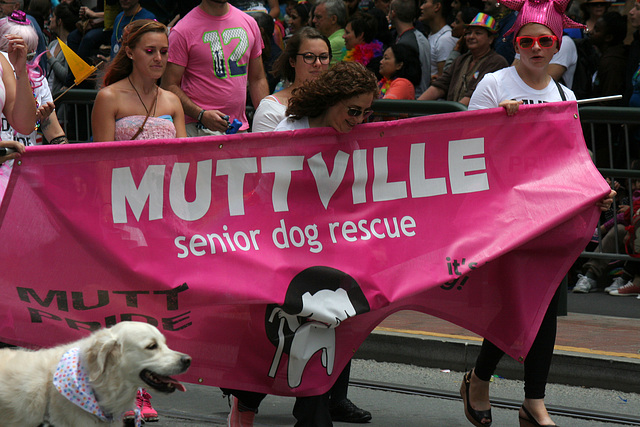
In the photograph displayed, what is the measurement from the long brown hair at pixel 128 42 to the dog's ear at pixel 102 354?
A: 2.14 meters

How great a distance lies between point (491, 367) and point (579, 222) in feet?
3.04

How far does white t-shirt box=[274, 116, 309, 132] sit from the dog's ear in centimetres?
152

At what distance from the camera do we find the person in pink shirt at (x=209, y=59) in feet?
22.5

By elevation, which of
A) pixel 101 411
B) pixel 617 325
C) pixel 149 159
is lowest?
pixel 617 325

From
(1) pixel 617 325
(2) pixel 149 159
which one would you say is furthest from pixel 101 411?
(1) pixel 617 325

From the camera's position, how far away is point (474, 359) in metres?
6.72

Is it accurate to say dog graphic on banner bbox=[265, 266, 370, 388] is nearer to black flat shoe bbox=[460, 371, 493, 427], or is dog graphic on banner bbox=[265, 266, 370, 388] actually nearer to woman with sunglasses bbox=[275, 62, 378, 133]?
woman with sunglasses bbox=[275, 62, 378, 133]

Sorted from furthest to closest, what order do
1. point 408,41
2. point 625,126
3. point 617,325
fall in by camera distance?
point 408,41 < point 625,126 < point 617,325

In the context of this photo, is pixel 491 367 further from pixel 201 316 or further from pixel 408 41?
pixel 408 41

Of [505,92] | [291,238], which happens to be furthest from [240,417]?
[505,92]

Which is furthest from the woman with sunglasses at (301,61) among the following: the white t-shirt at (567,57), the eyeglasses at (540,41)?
the white t-shirt at (567,57)

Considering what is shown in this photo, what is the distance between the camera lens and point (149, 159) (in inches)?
185

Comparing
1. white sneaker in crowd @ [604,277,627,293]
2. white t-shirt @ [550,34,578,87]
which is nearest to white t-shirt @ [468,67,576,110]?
white sneaker in crowd @ [604,277,627,293]

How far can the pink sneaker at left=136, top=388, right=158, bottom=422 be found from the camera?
532 cm
